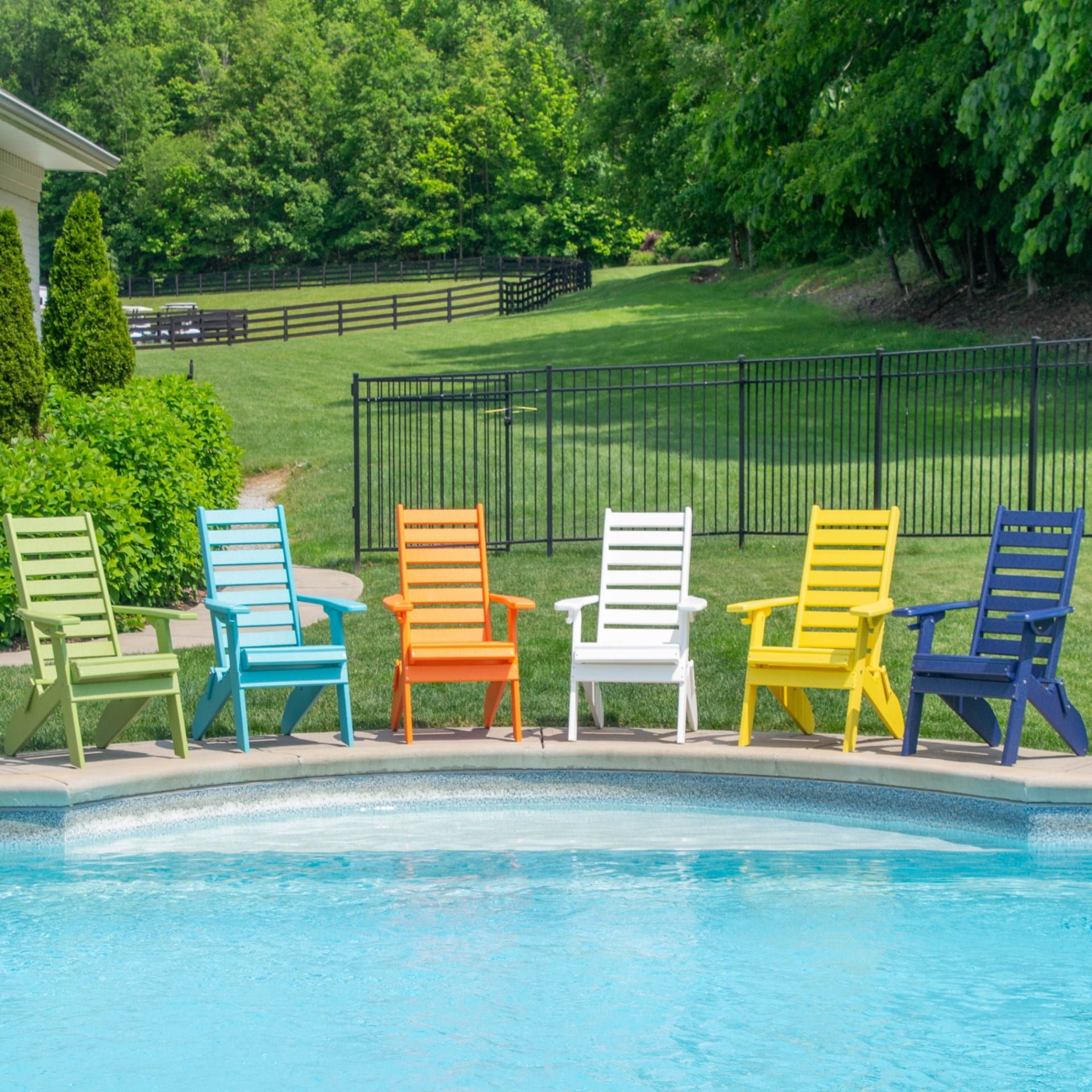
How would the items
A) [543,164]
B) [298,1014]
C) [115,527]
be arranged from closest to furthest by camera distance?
[298,1014] → [115,527] → [543,164]

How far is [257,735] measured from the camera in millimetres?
8281

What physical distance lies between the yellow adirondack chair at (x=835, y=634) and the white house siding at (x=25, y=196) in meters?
12.6

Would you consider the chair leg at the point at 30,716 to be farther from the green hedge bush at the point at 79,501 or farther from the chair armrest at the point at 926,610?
the chair armrest at the point at 926,610

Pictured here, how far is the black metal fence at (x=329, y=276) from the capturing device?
5703 cm

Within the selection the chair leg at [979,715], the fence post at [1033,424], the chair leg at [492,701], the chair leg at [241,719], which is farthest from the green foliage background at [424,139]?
the chair leg at [241,719]

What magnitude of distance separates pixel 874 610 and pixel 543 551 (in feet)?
22.8

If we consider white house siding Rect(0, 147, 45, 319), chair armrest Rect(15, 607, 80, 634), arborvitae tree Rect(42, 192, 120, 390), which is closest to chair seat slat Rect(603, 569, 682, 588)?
chair armrest Rect(15, 607, 80, 634)

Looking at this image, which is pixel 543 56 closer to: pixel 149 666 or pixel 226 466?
pixel 226 466

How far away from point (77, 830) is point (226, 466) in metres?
8.34

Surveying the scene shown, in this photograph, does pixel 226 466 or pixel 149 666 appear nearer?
pixel 149 666

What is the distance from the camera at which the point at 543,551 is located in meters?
14.4

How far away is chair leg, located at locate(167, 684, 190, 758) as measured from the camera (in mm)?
7492

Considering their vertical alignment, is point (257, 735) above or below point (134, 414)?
below

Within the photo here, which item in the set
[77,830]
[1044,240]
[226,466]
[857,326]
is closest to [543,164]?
[857,326]
